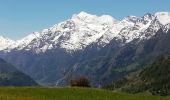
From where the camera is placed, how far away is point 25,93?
46.8 meters

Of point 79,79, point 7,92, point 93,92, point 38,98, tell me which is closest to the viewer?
point 38,98

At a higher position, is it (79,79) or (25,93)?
(79,79)

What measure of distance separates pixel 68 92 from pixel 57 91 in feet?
4.22

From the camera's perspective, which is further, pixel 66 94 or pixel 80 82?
pixel 80 82

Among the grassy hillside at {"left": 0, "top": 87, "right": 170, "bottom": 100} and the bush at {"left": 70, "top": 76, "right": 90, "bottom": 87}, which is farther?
the bush at {"left": 70, "top": 76, "right": 90, "bottom": 87}

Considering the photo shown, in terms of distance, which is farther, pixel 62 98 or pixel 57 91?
pixel 57 91

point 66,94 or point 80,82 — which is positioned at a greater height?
point 80,82

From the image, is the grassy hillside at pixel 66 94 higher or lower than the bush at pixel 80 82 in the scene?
lower

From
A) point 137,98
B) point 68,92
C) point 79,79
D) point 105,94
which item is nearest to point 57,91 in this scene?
point 68,92

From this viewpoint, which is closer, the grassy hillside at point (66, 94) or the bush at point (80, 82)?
the grassy hillside at point (66, 94)

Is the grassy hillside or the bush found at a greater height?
the bush

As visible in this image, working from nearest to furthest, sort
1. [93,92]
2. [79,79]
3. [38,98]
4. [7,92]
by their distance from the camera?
[38,98], [7,92], [93,92], [79,79]

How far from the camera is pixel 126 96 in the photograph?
Answer: 1917 inches

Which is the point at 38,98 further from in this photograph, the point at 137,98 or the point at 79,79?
the point at 79,79
